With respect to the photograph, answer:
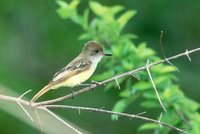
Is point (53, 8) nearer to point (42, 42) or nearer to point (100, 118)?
point (42, 42)

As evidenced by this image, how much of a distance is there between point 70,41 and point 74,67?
9520 millimetres

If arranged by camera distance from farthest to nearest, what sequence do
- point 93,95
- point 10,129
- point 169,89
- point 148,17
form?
point 148,17, point 93,95, point 10,129, point 169,89

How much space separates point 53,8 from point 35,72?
5.04 ft

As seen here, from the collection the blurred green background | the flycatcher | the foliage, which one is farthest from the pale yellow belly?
the blurred green background

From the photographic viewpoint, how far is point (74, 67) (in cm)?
812

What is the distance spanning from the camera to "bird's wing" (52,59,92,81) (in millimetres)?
7836

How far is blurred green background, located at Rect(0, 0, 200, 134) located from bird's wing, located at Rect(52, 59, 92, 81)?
7.84 m

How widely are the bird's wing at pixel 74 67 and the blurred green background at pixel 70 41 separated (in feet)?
25.7

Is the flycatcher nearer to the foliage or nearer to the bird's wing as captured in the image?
the bird's wing

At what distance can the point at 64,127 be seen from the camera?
20.0 ft

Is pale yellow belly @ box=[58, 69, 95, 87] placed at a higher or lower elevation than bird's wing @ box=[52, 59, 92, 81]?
lower

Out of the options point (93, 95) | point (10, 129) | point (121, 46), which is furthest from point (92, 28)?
point (93, 95)

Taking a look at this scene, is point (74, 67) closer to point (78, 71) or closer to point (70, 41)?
point (78, 71)

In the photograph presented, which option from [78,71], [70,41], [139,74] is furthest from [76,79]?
[70,41]
